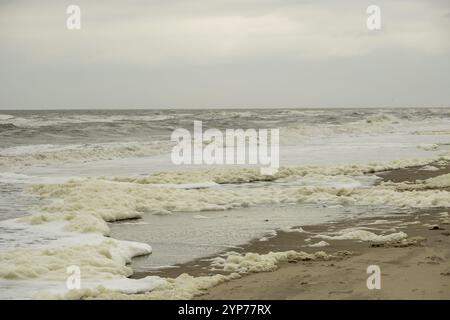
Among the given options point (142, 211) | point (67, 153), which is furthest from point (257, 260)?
point (67, 153)

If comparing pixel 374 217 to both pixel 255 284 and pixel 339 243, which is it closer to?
pixel 339 243

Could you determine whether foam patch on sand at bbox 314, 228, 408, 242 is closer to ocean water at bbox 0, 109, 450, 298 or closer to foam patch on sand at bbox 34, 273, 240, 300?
ocean water at bbox 0, 109, 450, 298

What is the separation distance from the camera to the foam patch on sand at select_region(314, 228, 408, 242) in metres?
7.87

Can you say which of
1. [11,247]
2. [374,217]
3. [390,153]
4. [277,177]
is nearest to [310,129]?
[390,153]

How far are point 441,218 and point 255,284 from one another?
454 cm

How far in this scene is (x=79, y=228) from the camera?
29.2 feet

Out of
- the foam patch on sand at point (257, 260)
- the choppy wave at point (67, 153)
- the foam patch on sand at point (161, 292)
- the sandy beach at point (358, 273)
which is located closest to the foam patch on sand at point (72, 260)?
the foam patch on sand at point (161, 292)

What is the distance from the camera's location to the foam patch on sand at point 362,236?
7871mm

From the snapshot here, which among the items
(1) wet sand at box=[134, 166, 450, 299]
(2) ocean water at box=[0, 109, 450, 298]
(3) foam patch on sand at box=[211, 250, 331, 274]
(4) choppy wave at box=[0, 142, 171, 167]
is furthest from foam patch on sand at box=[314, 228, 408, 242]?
(4) choppy wave at box=[0, 142, 171, 167]

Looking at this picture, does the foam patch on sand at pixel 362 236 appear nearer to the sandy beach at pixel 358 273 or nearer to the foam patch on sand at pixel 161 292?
the sandy beach at pixel 358 273

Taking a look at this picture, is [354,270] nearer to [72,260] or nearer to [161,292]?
[161,292]
